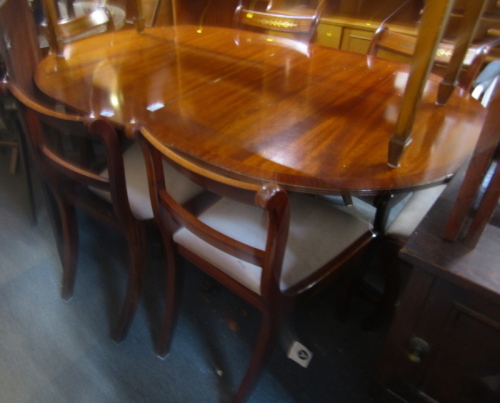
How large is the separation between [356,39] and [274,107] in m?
1.55

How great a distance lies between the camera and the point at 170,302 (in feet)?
3.38

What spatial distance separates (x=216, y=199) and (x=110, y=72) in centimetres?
59

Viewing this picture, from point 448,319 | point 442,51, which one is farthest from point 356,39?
point 448,319

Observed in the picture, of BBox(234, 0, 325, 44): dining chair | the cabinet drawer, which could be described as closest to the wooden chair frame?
BBox(234, 0, 325, 44): dining chair

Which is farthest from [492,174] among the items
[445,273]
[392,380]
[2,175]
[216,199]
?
[2,175]

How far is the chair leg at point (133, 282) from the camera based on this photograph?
42.1 inches

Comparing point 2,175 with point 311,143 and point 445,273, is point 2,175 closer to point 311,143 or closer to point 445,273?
point 311,143

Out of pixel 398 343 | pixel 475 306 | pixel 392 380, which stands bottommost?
pixel 392 380

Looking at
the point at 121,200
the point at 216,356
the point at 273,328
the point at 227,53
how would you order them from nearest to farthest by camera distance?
the point at 273,328, the point at 121,200, the point at 216,356, the point at 227,53

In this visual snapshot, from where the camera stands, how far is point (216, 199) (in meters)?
1.01

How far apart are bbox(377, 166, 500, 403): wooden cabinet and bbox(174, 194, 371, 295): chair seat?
8.9 inches

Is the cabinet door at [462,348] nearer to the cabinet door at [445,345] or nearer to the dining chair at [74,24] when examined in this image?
the cabinet door at [445,345]

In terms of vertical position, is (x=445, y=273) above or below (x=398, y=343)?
above

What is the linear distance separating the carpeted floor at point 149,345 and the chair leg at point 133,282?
5 centimetres
